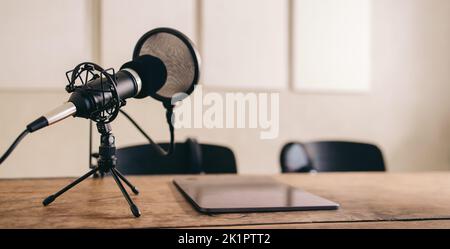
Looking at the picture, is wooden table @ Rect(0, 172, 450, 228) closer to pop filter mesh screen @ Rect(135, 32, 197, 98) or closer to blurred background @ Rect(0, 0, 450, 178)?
pop filter mesh screen @ Rect(135, 32, 197, 98)

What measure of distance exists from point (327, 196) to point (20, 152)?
204 cm

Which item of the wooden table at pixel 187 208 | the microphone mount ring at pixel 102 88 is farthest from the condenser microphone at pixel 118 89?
the wooden table at pixel 187 208

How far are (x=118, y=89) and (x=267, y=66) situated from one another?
6.88ft

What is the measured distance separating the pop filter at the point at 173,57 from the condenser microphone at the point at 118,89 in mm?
21

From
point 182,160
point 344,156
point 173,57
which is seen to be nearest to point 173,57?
point 173,57

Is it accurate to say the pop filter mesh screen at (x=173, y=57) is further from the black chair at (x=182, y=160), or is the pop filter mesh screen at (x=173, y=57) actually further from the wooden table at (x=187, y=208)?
the black chair at (x=182, y=160)

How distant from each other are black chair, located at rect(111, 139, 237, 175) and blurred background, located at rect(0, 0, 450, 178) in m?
0.70

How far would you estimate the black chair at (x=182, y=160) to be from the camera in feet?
5.79

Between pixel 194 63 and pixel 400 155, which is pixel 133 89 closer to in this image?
pixel 194 63

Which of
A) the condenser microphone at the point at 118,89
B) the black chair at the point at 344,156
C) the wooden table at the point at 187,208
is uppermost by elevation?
the condenser microphone at the point at 118,89

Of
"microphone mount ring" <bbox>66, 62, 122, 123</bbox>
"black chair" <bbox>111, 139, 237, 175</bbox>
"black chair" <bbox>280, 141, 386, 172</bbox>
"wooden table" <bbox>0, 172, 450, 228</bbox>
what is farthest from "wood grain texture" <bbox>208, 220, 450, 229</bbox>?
"black chair" <bbox>280, 141, 386, 172</bbox>

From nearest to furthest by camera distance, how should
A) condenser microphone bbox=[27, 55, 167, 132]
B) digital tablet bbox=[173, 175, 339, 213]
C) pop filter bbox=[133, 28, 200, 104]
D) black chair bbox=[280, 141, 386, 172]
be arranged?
condenser microphone bbox=[27, 55, 167, 132] < digital tablet bbox=[173, 175, 339, 213] < pop filter bbox=[133, 28, 200, 104] < black chair bbox=[280, 141, 386, 172]

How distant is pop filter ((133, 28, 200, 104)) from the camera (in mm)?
999

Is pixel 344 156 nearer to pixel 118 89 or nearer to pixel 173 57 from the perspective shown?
pixel 173 57
